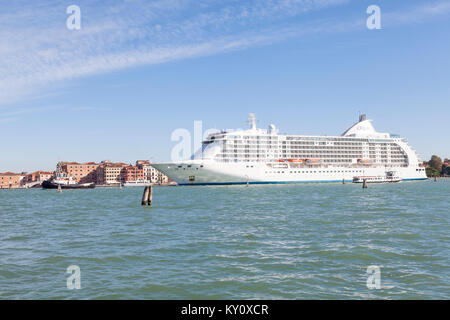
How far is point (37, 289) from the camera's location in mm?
10273

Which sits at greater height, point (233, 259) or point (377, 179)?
point (377, 179)

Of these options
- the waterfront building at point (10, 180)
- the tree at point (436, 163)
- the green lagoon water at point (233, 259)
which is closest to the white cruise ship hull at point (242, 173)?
the green lagoon water at point (233, 259)

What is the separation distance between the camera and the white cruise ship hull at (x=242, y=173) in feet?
237

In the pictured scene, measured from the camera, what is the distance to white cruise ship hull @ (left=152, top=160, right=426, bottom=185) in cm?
7219

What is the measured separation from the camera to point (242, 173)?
75312mm

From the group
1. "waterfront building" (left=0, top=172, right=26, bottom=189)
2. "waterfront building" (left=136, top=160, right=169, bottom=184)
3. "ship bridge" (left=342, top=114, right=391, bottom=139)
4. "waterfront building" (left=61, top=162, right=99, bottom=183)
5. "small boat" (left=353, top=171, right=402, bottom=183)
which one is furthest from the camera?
"waterfront building" (left=0, top=172, right=26, bottom=189)

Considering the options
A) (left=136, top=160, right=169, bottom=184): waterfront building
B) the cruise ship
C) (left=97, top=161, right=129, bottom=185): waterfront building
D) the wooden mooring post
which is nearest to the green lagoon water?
the wooden mooring post

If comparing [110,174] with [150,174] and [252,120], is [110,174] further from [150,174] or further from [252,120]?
[252,120]

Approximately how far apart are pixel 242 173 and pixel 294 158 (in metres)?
18.4

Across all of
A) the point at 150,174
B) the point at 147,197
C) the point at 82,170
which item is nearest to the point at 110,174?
the point at 82,170

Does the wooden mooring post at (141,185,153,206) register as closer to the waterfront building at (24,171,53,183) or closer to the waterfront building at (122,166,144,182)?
the waterfront building at (122,166,144,182)
